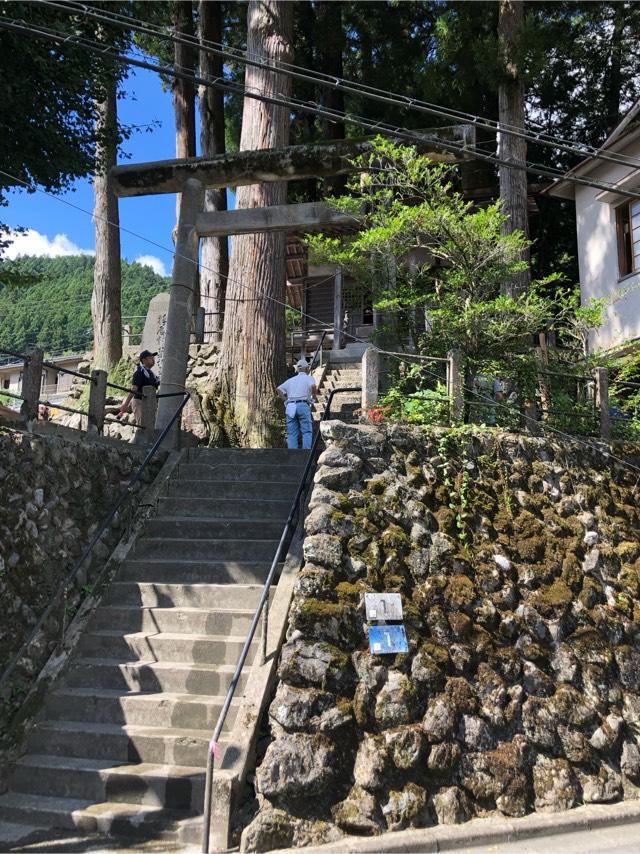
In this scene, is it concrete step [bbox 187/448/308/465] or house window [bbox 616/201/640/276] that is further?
house window [bbox 616/201/640/276]

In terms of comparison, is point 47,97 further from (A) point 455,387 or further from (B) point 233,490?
(A) point 455,387

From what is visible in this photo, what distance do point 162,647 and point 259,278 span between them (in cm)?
812

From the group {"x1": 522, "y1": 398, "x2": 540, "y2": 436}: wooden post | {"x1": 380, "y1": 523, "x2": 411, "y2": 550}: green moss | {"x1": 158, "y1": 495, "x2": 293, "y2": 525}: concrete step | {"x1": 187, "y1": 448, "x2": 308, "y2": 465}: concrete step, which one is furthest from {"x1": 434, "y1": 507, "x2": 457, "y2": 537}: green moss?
{"x1": 187, "y1": 448, "x2": 308, "y2": 465}: concrete step

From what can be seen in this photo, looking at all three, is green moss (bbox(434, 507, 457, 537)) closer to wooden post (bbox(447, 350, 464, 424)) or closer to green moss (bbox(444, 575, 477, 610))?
green moss (bbox(444, 575, 477, 610))

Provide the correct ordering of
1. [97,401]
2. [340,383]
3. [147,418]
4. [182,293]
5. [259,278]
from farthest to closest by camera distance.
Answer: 1. [340,383]
2. [259,278]
3. [182,293]
4. [147,418]
5. [97,401]

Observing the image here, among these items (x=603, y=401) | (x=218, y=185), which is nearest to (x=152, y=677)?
(x=603, y=401)

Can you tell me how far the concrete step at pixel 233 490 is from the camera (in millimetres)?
8625

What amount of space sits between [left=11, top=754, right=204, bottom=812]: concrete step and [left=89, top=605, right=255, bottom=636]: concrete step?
4.46ft

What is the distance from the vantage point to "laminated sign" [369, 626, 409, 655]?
5836 mm

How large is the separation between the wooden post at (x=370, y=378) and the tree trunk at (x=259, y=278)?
485 centimetres

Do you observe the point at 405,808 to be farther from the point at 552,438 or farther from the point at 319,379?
the point at 319,379

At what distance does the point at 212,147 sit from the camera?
65.1ft

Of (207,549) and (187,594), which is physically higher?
(207,549)

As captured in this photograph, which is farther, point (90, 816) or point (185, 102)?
point (185, 102)
